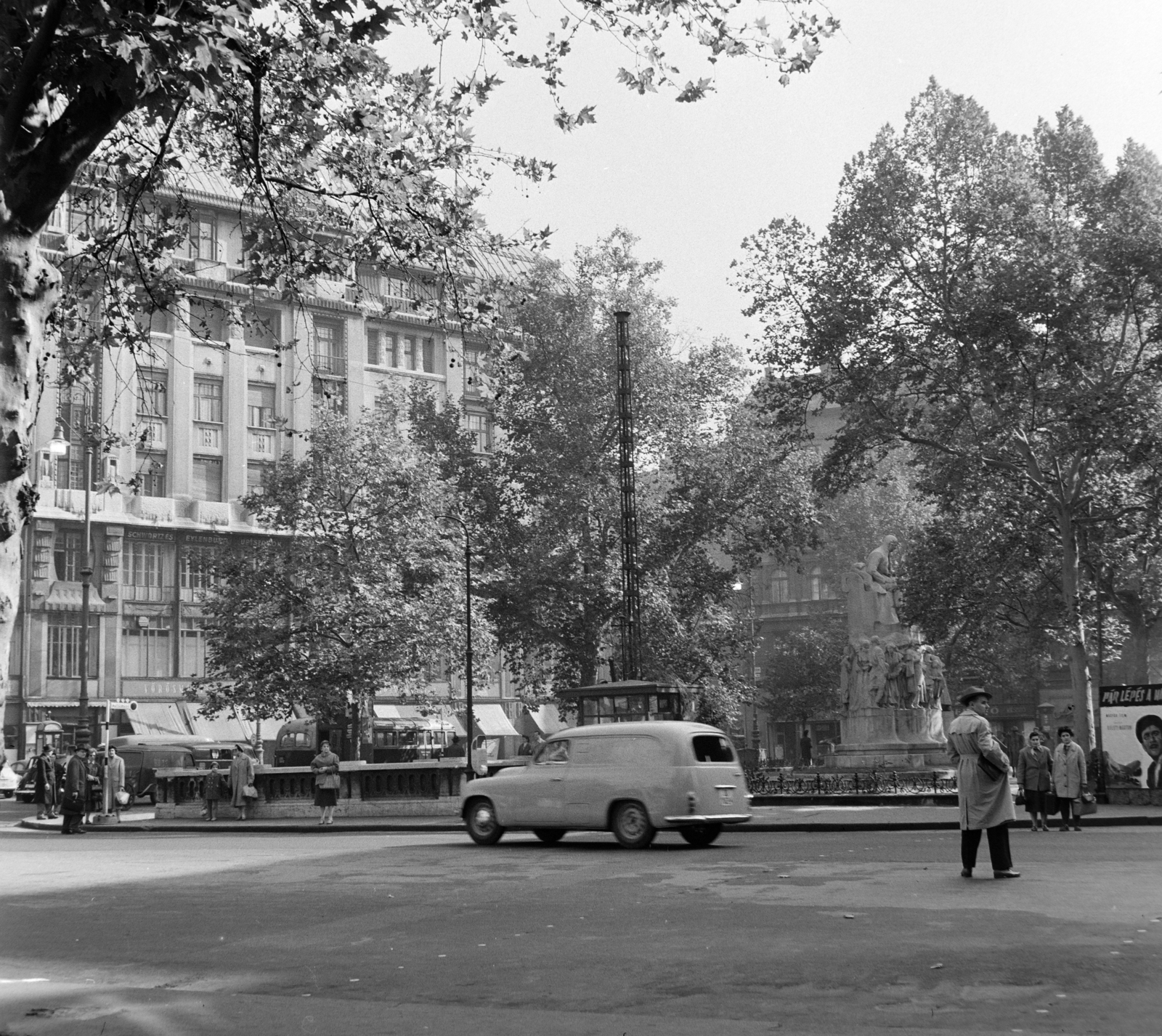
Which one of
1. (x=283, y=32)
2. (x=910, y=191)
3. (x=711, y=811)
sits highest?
(x=910, y=191)

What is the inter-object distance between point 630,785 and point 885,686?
65.8 feet

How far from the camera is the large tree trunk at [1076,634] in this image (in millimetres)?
35344

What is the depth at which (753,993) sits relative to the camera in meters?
7.82

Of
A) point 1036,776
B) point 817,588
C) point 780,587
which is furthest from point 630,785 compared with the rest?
point 780,587

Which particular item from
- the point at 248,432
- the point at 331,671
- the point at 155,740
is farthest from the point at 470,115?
the point at 248,432

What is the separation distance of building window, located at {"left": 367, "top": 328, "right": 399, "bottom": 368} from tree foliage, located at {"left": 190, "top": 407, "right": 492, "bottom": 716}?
26.6 m

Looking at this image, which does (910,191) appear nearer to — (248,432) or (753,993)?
(753,993)

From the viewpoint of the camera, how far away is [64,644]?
6056 centimetres

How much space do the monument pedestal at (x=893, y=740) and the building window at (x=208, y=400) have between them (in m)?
38.1

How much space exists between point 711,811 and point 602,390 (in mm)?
32861

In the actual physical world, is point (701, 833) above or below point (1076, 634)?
below

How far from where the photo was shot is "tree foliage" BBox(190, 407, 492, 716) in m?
44.1

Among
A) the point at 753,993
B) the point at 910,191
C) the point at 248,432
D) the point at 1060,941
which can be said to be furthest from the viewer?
the point at 248,432

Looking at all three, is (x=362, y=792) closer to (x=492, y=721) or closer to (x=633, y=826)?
(x=633, y=826)
